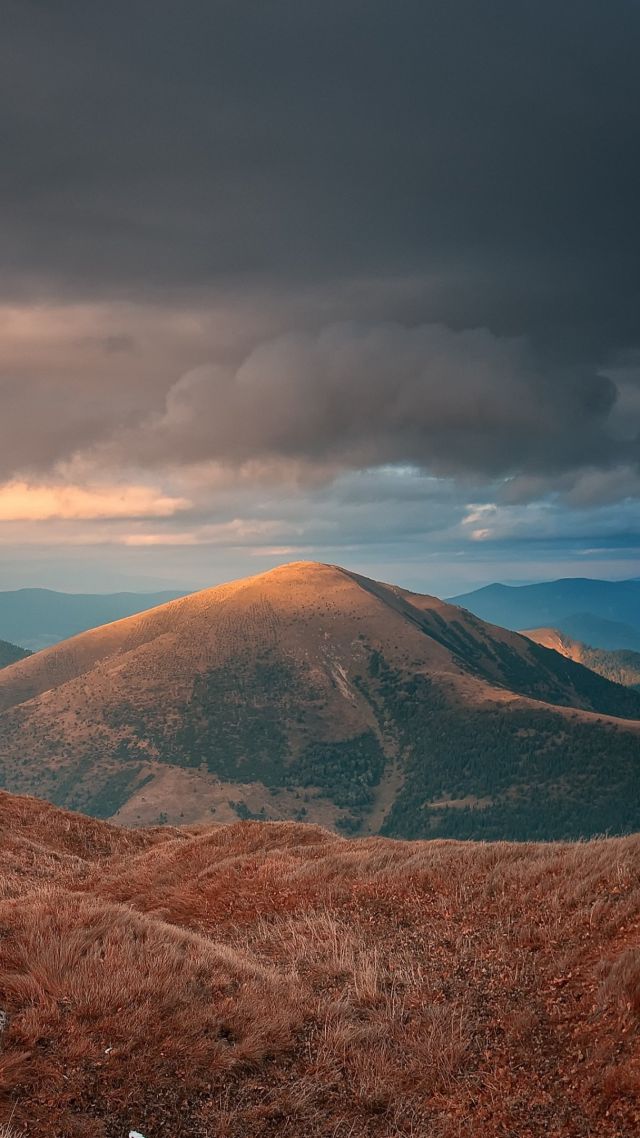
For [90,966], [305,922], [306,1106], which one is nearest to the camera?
[306,1106]

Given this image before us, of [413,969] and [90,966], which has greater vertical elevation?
[90,966]

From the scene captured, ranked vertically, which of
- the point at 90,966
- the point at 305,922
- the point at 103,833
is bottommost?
the point at 103,833

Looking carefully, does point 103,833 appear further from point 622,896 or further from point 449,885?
point 622,896

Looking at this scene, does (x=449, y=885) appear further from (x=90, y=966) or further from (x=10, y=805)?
(x=10, y=805)

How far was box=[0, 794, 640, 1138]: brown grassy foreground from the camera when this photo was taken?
9.16 m

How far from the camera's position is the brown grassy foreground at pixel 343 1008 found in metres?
9.16

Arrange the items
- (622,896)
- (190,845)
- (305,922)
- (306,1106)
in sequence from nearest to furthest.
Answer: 1. (306,1106)
2. (622,896)
3. (305,922)
4. (190,845)

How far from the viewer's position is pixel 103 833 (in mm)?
31719

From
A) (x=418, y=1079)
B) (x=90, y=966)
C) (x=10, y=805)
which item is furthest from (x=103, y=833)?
(x=418, y=1079)

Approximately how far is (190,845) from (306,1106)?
17.4m

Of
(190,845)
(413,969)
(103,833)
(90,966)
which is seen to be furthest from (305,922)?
(103,833)

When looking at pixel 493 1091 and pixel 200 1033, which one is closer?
pixel 493 1091

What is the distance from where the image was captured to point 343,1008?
11.7 metres

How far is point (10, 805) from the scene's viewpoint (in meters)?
31.5
